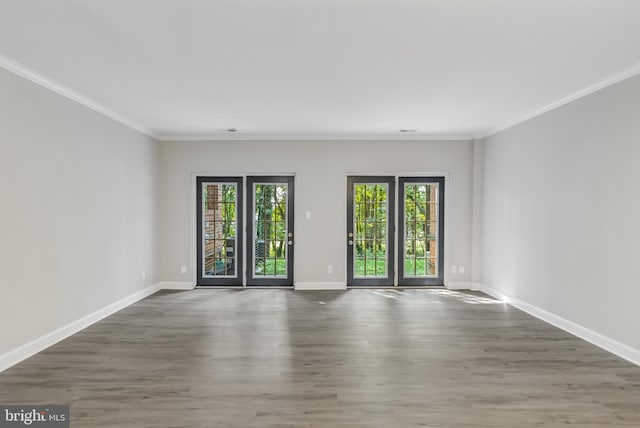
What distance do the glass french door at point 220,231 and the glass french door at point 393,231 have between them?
6.67 ft

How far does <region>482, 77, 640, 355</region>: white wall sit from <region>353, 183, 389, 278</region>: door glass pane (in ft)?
6.14

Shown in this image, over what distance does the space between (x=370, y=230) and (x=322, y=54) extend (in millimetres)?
4033

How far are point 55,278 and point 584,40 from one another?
5.25 m

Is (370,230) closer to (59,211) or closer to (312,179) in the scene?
(312,179)

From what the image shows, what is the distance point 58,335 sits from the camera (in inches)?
154

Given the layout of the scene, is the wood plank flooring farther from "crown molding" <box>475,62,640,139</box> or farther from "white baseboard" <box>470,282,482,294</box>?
"crown molding" <box>475,62,640,139</box>

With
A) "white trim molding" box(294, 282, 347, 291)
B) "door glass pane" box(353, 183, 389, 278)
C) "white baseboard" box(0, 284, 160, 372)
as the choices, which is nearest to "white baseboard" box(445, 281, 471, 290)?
"door glass pane" box(353, 183, 389, 278)

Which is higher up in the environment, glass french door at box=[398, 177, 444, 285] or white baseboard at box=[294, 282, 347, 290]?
glass french door at box=[398, 177, 444, 285]

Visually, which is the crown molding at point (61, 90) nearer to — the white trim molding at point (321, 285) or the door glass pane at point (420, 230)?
the white trim molding at point (321, 285)

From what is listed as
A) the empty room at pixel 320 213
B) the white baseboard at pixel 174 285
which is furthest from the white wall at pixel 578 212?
the white baseboard at pixel 174 285

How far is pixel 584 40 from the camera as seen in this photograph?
2.85m

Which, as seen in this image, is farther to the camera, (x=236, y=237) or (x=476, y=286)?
(x=236, y=237)

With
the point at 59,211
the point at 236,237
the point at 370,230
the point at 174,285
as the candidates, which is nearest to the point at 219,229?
the point at 236,237

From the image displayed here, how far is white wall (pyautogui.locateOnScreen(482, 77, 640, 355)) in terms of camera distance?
3.53m
